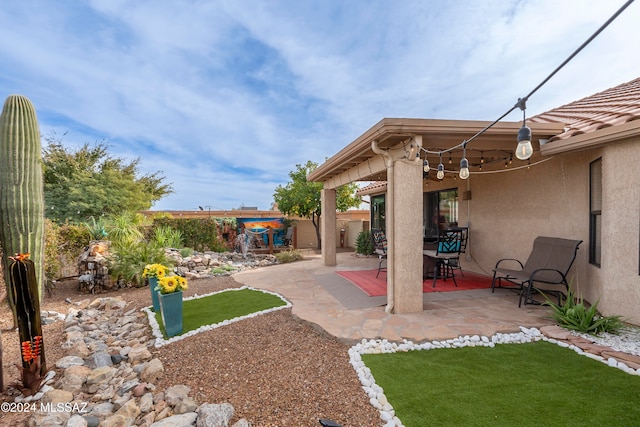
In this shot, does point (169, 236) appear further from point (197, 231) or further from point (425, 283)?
point (425, 283)

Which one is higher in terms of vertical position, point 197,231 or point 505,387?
point 197,231

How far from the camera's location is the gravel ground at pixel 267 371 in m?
2.37

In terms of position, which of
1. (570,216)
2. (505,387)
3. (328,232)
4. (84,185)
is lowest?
(505,387)

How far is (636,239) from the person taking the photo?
11.8 ft

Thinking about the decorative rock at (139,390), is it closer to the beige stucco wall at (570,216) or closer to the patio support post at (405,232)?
the patio support post at (405,232)

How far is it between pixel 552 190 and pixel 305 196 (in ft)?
30.6

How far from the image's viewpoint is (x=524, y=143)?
7.47ft

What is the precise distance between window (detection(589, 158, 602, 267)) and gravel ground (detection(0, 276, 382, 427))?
12.6ft

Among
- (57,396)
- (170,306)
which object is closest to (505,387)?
(170,306)

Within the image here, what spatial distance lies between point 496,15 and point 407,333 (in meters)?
4.65

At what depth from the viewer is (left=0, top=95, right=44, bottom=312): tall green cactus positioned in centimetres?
489

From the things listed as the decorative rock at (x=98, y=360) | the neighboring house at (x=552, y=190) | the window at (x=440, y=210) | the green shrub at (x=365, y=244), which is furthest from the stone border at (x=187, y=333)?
the green shrub at (x=365, y=244)

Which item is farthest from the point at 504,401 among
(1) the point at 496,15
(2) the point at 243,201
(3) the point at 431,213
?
(2) the point at 243,201

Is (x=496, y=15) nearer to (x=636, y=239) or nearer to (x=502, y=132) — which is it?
(x=502, y=132)
